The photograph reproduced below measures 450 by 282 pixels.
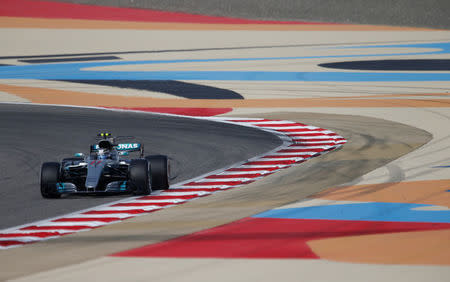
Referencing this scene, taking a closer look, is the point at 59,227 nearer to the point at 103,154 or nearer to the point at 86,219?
the point at 86,219

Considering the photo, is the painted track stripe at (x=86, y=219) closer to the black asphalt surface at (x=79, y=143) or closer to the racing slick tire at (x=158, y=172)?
the black asphalt surface at (x=79, y=143)

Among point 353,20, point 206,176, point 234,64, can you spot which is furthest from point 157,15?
point 206,176

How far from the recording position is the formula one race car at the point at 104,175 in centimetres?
1168

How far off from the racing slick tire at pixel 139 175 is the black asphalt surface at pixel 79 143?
1.03 ft

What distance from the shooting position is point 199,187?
1256 cm

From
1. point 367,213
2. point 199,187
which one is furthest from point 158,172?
point 367,213

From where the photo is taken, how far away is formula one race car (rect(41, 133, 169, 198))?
11.7 metres

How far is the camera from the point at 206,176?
13531 mm

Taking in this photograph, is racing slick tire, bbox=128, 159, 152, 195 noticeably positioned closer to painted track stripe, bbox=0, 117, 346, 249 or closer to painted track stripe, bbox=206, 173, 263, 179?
painted track stripe, bbox=0, 117, 346, 249

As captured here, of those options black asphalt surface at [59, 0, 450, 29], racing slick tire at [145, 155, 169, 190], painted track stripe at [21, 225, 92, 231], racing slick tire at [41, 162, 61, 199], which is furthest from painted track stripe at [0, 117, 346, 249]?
black asphalt surface at [59, 0, 450, 29]

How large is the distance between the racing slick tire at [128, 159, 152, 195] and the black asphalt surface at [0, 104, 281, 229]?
32 centimetres

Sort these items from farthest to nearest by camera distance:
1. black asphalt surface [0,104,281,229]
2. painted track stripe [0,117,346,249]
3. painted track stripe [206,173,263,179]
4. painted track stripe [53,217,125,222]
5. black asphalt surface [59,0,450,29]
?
black asphalt surface [59,0,450,29], painted track stripe [206,173,263,179], black asphalt surface [0,104,281,229], painted track stripe [53,217,125,222], painted track stripe [0,117,346,249]

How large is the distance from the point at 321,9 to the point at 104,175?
49451 mm

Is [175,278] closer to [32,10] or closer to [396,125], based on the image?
[396,125]
